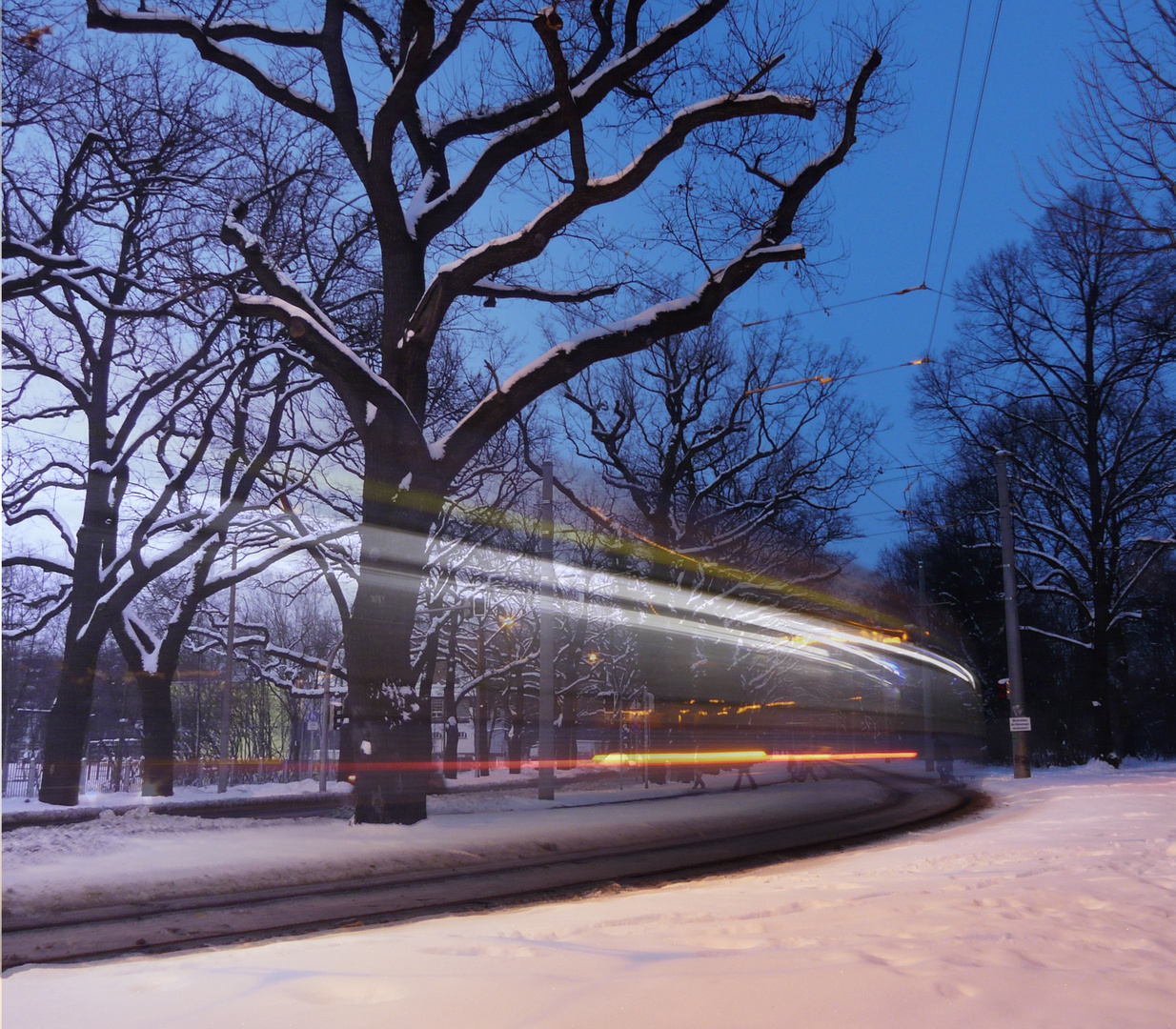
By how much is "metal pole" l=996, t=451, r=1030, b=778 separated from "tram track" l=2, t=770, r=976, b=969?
10.7 metres

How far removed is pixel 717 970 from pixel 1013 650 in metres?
22.7

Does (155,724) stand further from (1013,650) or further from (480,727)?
(480,727)

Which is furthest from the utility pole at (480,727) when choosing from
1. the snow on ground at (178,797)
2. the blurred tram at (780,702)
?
the snow on ground at (178,797)

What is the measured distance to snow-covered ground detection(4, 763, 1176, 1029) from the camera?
3537 mm

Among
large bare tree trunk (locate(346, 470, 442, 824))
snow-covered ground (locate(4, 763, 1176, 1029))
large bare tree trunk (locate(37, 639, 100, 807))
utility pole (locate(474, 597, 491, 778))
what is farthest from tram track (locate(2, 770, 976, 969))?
utility pole (locate(474, 597, 491, 778))

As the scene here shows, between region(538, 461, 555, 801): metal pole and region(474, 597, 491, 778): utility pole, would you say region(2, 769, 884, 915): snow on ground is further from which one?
region(474, 597, 491, 778): utility pole

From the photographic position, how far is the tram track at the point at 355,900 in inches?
281

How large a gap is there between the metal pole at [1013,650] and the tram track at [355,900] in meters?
10.7

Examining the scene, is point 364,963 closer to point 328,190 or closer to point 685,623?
point 328,190

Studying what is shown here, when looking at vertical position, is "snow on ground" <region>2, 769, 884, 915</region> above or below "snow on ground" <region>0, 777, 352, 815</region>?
above

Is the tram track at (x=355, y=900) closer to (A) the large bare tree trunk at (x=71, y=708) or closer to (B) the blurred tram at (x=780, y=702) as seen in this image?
(A) the large bare tree trunk at (x=71, y=708)

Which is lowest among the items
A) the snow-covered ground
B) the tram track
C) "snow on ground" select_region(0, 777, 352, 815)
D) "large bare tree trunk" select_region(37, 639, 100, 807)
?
"snow on ground" select_region(0, 777, 352, 815)

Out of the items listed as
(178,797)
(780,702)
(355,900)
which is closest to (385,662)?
(355,900)

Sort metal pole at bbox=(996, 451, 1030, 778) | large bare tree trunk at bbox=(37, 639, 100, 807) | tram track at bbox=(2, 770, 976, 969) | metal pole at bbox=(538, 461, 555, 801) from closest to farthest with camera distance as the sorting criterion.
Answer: tram track at bbox=(2, 770, 976, 969) → large bare tree trunk at bbox=(37, 639, 100, 807) → metal pole at bbox=(538, 461, 555, 801) → metal pole at bbox=(996, 451, 1030, 778)
